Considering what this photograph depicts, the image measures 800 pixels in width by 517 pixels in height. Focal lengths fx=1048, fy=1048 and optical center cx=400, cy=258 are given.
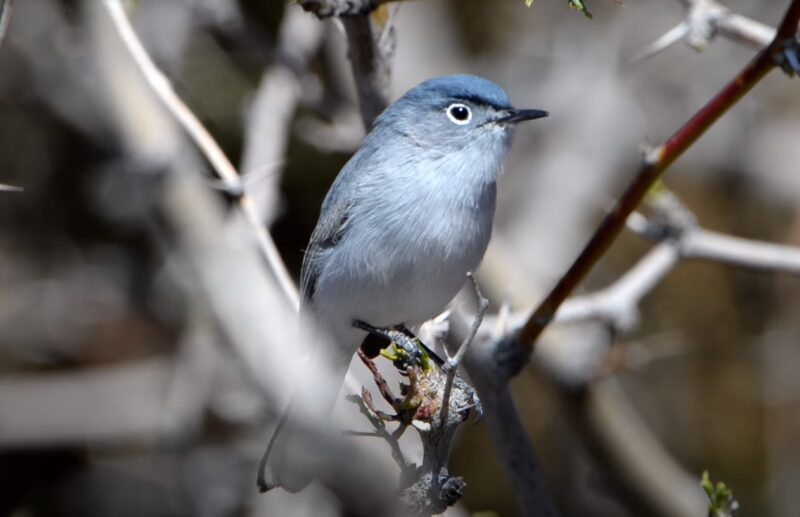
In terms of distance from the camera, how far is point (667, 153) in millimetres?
2193

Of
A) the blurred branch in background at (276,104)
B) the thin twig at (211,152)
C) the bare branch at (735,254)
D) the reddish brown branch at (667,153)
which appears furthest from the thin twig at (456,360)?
the blurred branch in background at (276,104)

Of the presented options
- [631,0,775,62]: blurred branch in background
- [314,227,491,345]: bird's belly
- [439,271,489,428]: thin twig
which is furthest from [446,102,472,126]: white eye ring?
[439,271,489,428]: thin twig

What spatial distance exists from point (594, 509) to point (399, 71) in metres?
2.58

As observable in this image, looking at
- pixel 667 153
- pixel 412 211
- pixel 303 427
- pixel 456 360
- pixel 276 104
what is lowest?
pixel 303 427

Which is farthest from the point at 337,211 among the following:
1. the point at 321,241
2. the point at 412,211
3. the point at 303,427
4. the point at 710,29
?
the point at 710,29

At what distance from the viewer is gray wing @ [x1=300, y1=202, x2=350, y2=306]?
3.10 metres

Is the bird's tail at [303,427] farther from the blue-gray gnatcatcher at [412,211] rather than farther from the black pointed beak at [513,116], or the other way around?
the black pointed beak at [513,116]

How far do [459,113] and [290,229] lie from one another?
252 cm

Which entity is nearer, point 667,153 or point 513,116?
point 667,153

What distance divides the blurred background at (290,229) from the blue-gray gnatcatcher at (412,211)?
128cm

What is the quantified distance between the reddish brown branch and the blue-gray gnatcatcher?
0.55m

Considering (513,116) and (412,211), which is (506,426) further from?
(513,116)

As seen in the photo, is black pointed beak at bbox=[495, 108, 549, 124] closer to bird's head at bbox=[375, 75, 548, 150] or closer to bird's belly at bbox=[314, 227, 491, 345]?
bird's head at bbox=[375, 75, 548, 150]

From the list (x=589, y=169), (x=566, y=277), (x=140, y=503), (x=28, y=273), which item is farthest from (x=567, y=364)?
(x=28, y=273)
